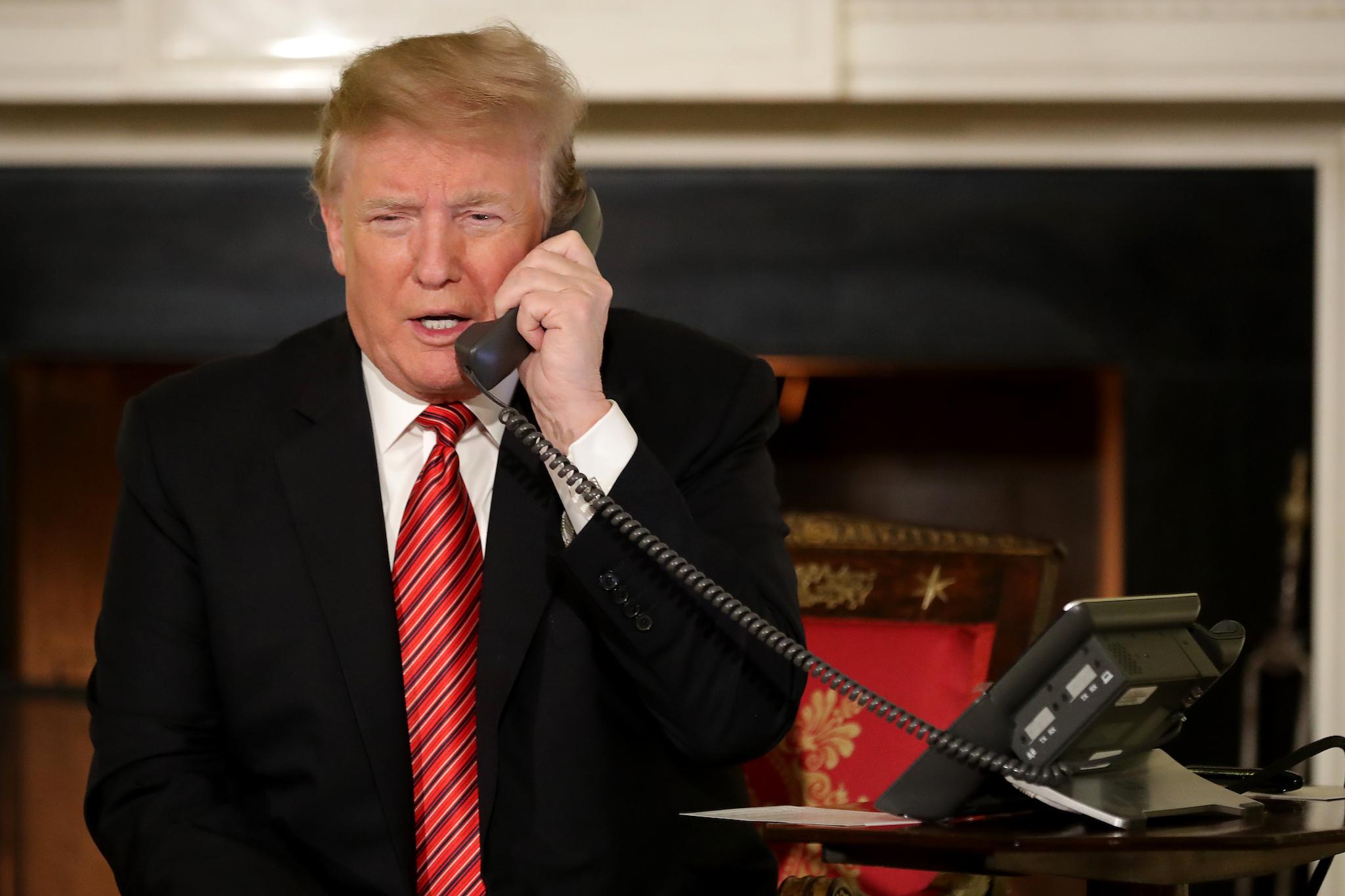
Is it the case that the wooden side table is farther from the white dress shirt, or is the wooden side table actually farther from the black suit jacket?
the white dress shirt

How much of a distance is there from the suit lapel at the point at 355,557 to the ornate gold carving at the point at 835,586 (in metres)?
0.56

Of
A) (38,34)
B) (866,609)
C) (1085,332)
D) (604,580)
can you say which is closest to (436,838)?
(604,580)

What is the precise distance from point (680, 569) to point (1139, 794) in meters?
0.41

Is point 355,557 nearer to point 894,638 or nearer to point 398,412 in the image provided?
point 398,412

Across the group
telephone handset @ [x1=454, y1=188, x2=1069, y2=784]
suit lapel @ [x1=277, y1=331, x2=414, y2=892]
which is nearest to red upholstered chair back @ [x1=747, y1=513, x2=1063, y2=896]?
telephone handset @ [x1=454, y1=188, x2=1069, y2=784]

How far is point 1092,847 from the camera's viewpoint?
862mm

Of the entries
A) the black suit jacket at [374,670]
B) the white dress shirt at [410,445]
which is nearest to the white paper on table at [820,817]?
the black suit jacket at [374,670]

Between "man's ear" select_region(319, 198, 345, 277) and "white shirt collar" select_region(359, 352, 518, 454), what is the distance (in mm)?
127

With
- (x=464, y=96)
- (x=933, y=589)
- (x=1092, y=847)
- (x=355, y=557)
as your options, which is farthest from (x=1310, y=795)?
(x=464, y=96)

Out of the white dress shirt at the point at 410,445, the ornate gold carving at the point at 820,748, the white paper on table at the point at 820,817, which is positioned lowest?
the ornate gold carving at the point at 820,748

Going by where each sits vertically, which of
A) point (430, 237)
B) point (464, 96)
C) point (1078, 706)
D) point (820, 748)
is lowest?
point (820, 748)

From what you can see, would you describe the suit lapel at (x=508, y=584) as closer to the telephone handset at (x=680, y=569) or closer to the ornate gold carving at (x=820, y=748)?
the telephone handset at (x=680, y=569)

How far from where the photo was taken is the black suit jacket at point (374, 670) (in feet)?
3.93

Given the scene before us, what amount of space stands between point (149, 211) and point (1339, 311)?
2466 millimetres
